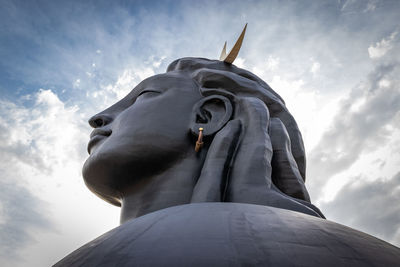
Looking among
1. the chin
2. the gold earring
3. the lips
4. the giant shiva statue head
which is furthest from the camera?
the lips

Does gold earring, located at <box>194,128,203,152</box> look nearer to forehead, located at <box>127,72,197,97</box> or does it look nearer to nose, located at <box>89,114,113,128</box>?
forehead, located at <box>127,72,197,97</box>

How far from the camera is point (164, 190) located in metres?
3.80

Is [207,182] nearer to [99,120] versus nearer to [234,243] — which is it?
[234,243]

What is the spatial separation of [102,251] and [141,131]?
2.60 m

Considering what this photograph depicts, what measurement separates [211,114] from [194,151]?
596 mm

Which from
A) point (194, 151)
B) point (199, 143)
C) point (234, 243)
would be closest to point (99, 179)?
point (194, 151)

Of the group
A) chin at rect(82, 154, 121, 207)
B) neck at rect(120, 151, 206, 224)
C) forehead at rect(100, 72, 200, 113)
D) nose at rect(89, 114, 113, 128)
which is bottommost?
neck at rect(120, 151, 206, 224)

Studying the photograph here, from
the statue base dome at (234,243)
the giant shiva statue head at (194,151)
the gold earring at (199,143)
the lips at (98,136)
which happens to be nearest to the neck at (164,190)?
the giant shiva statue head at (194,151)

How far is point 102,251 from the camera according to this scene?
1489mm

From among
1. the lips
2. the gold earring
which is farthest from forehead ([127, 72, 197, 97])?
the gold earring

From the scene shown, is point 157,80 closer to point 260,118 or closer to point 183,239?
point 260,118

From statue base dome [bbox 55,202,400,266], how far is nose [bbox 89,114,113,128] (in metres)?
3.23

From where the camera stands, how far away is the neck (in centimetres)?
370

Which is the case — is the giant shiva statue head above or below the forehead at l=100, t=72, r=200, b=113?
below
